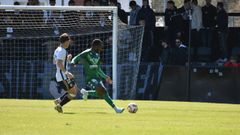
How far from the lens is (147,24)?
102ft

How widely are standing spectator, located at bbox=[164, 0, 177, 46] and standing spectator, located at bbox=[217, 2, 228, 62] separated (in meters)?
1.63

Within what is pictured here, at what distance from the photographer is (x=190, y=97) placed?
30.8 metres

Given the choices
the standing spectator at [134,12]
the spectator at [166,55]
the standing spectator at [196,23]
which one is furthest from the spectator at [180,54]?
the standing spectator at [134,12]

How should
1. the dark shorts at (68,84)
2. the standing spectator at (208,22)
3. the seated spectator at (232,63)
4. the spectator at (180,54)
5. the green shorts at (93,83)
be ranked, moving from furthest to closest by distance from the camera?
1. the standing spectator at (208,22)
2. the spectator at (180,54)
3. the seated spectator at (232,63)
4. the green shorts at (93,83)
5. the dark shorts at (68,84)

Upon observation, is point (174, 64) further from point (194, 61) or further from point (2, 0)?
point (2, 0)

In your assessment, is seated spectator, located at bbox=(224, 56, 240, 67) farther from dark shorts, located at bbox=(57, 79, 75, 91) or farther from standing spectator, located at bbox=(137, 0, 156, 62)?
dark shorts, located at bbox=(57, 79, 75, 91)

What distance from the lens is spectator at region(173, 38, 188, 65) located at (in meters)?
30.7

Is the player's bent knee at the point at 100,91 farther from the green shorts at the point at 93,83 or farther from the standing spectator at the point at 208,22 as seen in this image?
the standing spectator at the point at 208,22

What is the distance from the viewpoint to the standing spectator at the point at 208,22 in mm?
31203

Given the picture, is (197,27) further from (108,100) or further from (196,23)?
(108,100)

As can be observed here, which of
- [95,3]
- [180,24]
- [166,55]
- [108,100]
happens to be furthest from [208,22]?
[108,100]

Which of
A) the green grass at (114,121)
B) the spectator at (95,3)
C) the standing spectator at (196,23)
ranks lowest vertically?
the green grass at (114,121)

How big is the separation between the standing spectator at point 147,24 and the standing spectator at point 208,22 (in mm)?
1879

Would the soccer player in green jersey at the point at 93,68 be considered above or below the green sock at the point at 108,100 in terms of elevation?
above
